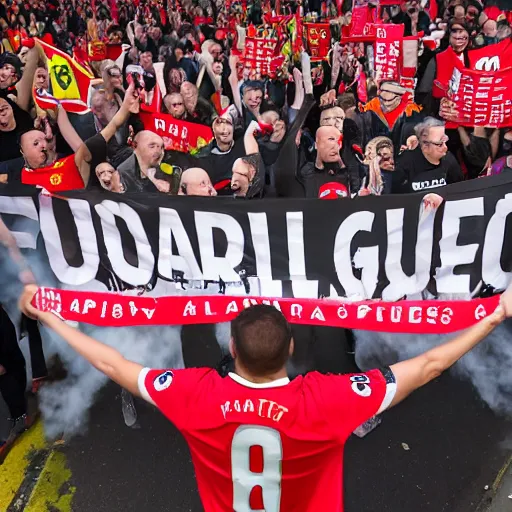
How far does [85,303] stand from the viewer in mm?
2705

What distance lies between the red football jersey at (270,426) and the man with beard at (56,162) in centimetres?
224

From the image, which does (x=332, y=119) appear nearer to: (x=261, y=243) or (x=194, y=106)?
(x=194, y=106)

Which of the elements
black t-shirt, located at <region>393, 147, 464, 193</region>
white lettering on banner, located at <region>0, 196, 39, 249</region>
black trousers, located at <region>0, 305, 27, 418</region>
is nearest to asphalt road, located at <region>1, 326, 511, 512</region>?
black trousers, located at <region>0, 305, 27, 418</region>

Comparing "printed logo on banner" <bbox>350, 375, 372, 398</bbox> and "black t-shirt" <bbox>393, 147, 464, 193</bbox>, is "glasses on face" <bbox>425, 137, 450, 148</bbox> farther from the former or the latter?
"printed logo on banner" <bbox>350, 375, 372, 398</bbox>

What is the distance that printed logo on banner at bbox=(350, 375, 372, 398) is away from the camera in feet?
5.86

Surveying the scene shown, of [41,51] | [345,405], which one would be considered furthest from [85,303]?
[41,51]

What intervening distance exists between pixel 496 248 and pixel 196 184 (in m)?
1.96

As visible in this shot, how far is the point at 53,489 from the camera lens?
3023 millimetres

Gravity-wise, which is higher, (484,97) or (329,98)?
(484,97)

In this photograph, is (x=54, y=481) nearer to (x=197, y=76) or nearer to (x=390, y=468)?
(x=390, y=468)

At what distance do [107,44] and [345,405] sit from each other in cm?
779

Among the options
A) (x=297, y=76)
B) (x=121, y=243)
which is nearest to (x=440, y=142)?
(x=297, y=76)

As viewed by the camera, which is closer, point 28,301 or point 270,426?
point 270,426

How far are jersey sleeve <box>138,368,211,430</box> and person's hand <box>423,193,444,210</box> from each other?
1.54 metres
